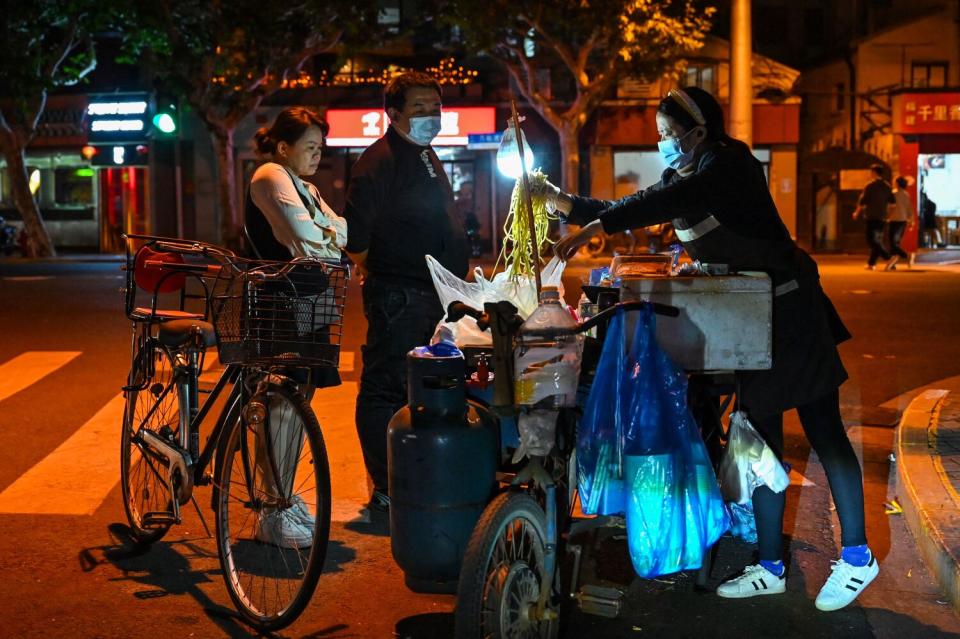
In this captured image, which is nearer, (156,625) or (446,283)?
(156,625)

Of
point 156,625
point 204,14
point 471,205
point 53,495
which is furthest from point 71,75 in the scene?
point 156,625

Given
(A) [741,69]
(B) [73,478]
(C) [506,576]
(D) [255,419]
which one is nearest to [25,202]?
(A) [741,69]

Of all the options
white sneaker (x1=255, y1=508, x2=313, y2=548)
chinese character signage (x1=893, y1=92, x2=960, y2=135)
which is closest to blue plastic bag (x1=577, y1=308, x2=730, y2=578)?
white sneaker (x1=255, y1=508, x2=313, y2=548)

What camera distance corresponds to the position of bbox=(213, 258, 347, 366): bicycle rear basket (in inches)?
165

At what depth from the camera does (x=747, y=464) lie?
163 inches

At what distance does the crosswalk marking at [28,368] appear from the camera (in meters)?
9.16

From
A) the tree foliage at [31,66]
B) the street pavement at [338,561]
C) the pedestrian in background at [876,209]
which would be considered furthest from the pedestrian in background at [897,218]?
the tree foliage at [31,66]

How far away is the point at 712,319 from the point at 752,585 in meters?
1.13

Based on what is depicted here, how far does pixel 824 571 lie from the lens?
476 centimetres

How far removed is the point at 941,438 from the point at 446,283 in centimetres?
344

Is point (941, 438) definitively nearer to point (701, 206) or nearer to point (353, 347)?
point (701, 206)

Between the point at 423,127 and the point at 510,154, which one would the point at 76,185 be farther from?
the point at 510,154

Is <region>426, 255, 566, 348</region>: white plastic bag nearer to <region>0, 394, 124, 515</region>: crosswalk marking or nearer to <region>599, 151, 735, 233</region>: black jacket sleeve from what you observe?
<region>599, 151, 735, 233</region>: black jacket sleeve

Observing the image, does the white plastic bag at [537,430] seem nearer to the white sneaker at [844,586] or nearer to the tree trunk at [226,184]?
the white sneaker at [844,586]
